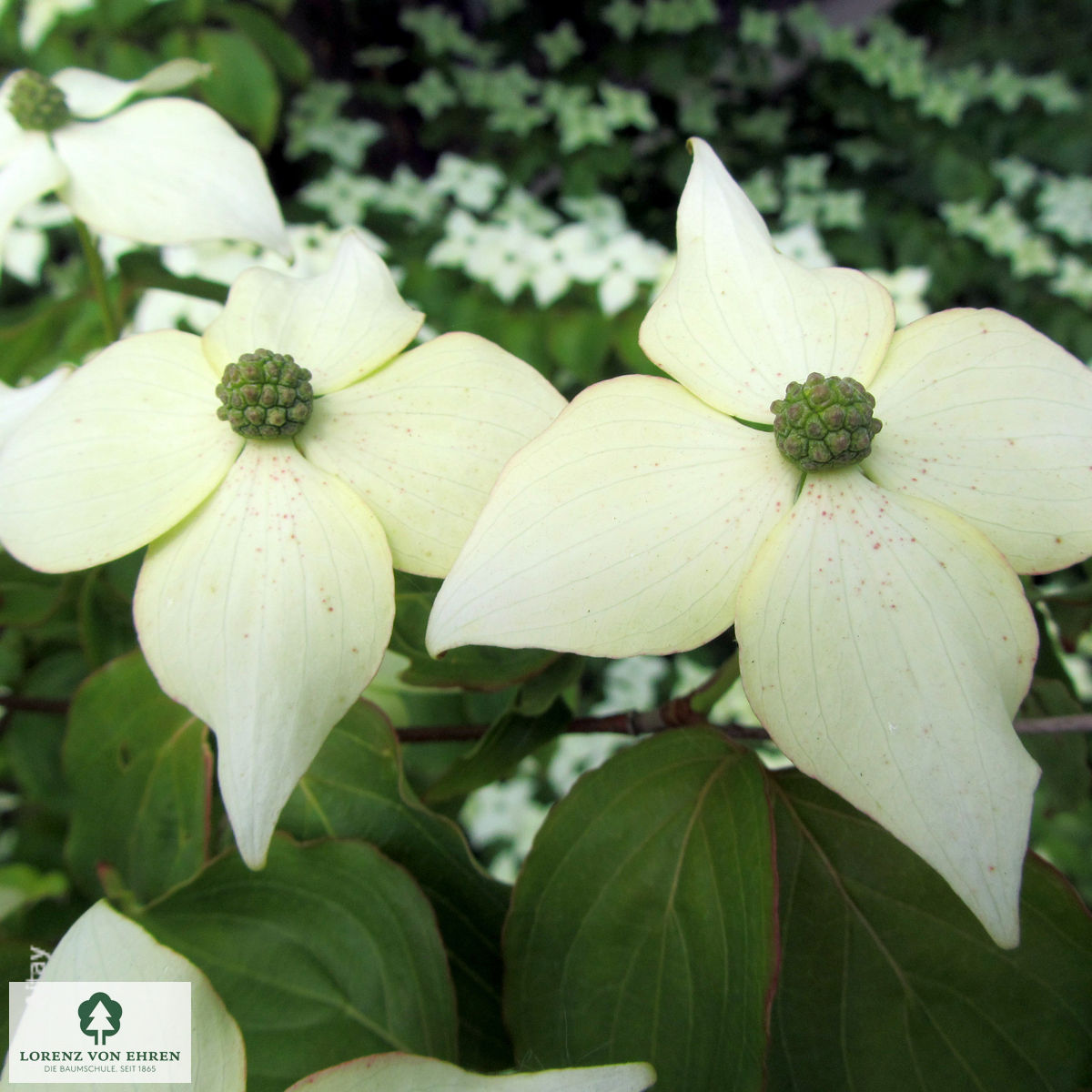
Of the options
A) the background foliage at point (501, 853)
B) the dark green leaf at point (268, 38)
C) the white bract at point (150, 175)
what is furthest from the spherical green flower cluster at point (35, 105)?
the dark green leaf at point (268, 38)

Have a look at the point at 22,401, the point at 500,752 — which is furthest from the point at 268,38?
the point at 500,752

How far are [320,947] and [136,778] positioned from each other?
166 mm

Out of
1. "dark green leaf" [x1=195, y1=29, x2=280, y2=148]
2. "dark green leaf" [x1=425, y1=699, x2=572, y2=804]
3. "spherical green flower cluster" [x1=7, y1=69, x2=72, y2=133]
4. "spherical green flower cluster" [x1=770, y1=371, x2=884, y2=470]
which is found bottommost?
"dark green leaf" [x1=425, y1=699, x2=572, y2=804]

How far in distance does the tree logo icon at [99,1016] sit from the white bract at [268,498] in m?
0.09

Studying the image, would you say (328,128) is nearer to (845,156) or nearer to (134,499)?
(845,156)

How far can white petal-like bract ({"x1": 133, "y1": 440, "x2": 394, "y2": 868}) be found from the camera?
27 cm

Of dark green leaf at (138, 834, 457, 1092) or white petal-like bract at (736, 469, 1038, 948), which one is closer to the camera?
white petal-like bract at (736, 469, 1038, 948)

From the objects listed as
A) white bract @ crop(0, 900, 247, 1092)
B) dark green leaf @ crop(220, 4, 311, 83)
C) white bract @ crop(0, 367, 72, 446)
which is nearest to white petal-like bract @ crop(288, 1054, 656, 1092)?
white bract @ crop(0, 900, 247, 1092)

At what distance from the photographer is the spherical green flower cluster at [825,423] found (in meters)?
0.27

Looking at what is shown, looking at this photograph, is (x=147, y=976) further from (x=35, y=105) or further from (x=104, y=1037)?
(x=35, y=105)

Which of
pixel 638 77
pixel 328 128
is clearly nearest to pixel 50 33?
pixel 328 128

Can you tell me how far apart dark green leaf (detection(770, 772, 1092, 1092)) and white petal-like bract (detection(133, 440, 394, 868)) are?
223 mm

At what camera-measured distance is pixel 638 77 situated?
1.38m

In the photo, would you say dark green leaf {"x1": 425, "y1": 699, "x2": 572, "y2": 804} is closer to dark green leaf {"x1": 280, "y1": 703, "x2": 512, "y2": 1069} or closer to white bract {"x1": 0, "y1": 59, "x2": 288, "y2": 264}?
dark green leaf {"x1": 280, "y1": 703, "x2": 512, "y2": 1069}
